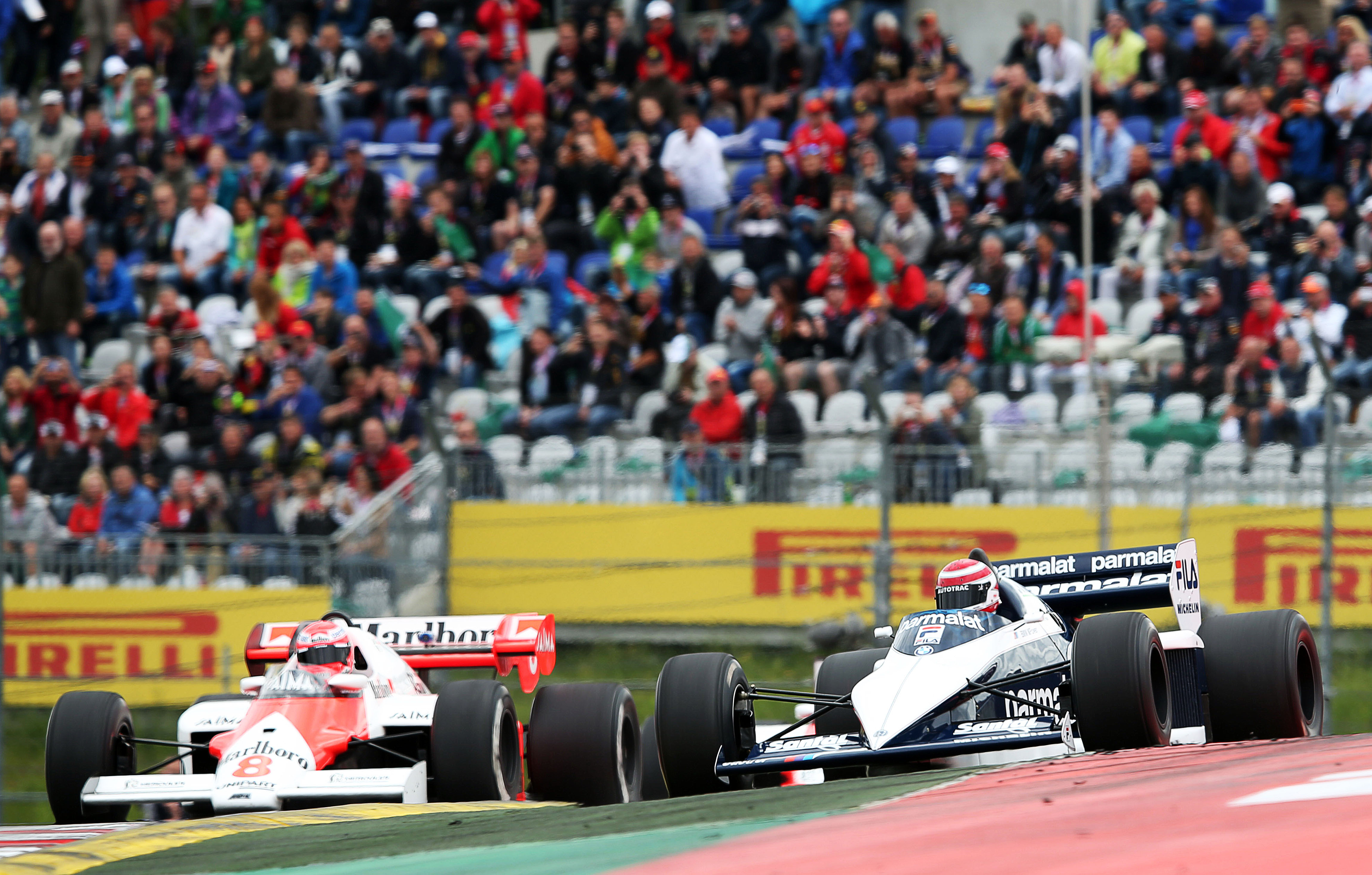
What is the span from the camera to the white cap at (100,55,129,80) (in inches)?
732

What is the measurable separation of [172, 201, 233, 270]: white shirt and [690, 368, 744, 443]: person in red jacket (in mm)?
5647

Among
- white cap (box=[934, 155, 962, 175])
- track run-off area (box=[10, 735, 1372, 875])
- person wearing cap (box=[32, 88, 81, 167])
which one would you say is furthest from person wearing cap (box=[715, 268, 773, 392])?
person wearing cap (box=[32, 88, 81, 167])

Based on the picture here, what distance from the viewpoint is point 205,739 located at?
921 centimetres

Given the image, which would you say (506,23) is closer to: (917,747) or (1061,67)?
(1061,67)

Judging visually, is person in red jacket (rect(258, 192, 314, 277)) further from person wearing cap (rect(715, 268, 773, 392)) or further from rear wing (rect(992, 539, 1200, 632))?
rear wing (rect(992, 539, 1200, 632))

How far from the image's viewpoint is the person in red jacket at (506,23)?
17.8m

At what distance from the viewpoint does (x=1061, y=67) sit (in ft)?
50.6

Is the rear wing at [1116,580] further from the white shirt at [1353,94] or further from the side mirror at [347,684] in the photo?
the white shirt at [1353,94]

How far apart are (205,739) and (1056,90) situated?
907 cm

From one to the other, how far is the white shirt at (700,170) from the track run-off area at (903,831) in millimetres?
9213

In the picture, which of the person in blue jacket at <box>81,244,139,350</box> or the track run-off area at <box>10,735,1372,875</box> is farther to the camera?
the person in blue jacket at <box>81,244,139,350</box>

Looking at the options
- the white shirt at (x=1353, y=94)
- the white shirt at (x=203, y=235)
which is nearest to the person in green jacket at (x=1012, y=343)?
the white shirt at (x=1353, y=94)

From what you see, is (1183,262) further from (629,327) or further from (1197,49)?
(629,327)

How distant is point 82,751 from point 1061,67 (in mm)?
9805
